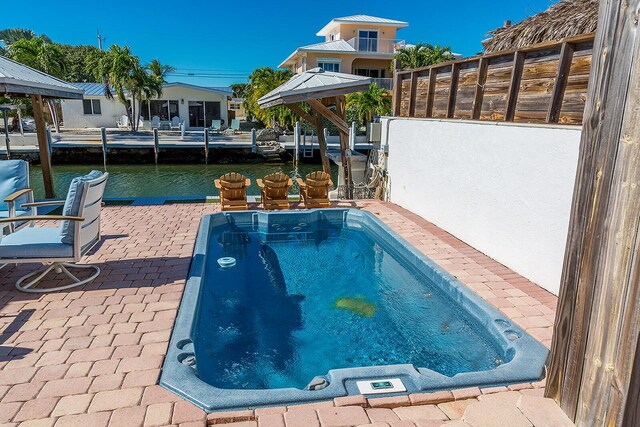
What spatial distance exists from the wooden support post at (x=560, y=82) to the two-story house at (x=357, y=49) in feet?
89.2

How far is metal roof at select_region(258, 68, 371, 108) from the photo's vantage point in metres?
8.23

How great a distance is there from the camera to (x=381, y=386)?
299 centimetres

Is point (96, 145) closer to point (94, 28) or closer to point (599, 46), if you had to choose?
point (599, 46)

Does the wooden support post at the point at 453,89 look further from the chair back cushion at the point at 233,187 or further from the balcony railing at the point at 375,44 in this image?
the balcony railing at the point at 375,44

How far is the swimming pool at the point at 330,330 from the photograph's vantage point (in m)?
3.05

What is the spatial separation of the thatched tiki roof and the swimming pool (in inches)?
132

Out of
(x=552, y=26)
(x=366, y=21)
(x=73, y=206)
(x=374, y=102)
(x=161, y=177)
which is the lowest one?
(x=161, y=177)

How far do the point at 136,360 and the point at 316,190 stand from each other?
19.9 ft

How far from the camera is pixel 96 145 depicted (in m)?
21.8

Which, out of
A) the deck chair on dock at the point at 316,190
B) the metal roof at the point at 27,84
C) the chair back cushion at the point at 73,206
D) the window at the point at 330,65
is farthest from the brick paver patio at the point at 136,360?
the window at the point at 330,65

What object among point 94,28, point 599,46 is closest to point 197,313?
point 599,46

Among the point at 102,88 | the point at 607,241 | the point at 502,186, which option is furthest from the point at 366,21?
the point at 607,241

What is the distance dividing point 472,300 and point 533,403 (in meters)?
1.86

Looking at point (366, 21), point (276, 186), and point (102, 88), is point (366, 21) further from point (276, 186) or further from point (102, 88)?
point (276, 186)
